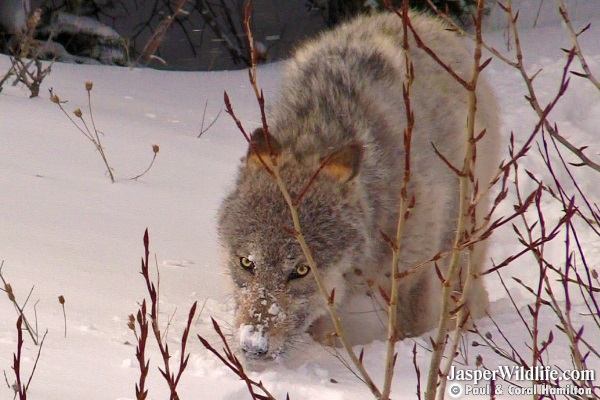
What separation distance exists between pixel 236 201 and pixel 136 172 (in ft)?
6.33

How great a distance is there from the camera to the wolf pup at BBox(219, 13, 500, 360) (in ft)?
12.4

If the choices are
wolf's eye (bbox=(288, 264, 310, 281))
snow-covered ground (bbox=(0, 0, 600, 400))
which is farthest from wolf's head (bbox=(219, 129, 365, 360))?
snow-covered ground (bbox=(0, 0, 600, 400))

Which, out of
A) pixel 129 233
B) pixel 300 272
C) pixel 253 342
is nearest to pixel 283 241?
pixel 300 272

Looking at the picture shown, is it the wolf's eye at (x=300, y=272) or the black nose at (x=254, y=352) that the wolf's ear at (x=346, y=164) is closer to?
the wolf's eye at (x=300, y=272)

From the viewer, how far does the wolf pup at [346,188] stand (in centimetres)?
378

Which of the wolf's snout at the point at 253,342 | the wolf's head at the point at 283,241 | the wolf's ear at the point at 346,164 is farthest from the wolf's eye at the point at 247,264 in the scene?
the wolf's ear at the point at 346,164

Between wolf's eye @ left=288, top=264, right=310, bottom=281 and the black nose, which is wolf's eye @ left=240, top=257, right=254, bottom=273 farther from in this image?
the black nose

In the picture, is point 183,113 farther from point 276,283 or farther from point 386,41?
point 276,283

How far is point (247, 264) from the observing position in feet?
12.8

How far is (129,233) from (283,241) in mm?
1367

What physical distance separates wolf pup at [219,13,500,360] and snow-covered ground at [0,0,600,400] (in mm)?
304

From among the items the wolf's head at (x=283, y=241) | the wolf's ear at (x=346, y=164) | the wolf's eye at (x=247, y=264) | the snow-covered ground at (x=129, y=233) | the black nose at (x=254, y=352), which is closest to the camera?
the snow-covered ground at (x=129, y=233)

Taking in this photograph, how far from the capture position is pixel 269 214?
385 centimetres

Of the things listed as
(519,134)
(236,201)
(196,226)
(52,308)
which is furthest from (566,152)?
(52,308)
